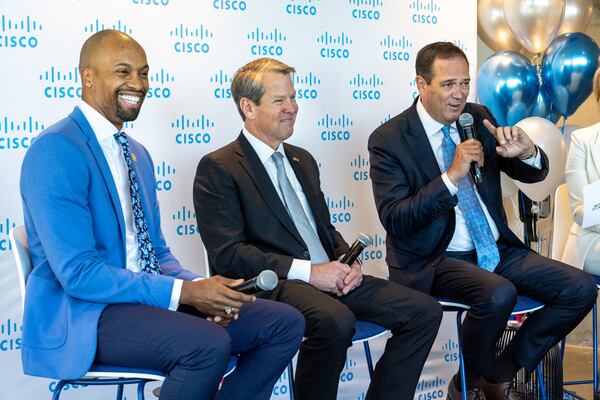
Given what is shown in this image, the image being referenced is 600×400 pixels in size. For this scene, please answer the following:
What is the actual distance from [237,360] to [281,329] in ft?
0.61

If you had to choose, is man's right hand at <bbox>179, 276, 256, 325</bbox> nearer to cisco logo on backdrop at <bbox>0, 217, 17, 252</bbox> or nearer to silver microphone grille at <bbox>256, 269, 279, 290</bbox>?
silver microphone grille at <bbox>256, 269, 279, 290</bbox>

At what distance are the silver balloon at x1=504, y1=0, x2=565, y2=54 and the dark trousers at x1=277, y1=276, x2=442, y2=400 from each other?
6.71ft

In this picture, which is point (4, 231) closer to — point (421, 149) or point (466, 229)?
point (421, 149)

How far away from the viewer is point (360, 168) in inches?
164

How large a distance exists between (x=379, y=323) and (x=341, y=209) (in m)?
1.12

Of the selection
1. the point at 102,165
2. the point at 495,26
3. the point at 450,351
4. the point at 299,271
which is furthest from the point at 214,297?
the point at 495,26

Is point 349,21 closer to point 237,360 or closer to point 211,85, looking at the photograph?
point 211,85

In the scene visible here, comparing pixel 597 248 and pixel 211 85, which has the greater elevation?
pixel 211 85

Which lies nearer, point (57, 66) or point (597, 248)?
point (57, 66)

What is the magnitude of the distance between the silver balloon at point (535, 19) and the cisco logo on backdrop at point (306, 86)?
1.27 m

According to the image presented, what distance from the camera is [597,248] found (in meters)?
3.74

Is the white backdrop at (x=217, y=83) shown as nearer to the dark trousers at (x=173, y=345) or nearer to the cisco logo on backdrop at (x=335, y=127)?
the cisco logo on backdrop at (x=335, y=127)

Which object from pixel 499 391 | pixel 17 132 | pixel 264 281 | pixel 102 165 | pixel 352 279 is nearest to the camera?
pixel 264 281

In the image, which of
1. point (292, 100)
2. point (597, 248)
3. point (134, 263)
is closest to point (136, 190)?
point (134, 263)
